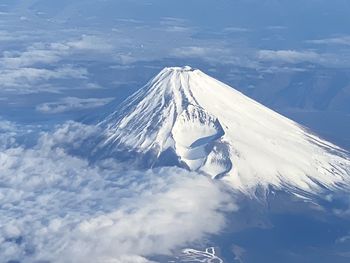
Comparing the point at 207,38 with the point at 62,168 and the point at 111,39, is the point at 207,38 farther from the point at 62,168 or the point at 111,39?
the point at 62,168

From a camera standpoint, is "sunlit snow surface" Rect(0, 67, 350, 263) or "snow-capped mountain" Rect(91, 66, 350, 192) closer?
"sunlit snow surface" Rect(0, 67, 350, 263)

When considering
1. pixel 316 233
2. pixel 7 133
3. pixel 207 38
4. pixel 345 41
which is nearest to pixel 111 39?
pixel 207 38

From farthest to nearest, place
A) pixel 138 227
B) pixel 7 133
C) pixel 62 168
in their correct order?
pixel 7 133
pixel 62 168
pixel 138 227

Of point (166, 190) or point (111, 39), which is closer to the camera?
point (166, 190)

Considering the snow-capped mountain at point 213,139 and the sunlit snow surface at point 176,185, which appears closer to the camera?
the sunlit snow surface at point 176,185

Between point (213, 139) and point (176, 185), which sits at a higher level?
point (213, 139)

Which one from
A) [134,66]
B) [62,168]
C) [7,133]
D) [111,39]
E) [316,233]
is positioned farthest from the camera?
[111,39]

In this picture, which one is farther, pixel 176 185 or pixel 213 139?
pixel 213 139
